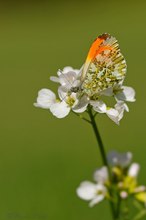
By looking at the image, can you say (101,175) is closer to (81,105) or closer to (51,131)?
(81,105)

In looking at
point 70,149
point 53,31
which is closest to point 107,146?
point 70,149

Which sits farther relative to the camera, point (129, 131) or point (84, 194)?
point (129, 131)

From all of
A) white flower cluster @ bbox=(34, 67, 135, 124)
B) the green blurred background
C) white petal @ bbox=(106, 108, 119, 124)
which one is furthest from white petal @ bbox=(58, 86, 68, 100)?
the green blurred background

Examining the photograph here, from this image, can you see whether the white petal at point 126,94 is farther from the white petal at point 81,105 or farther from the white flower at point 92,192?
the white flower at point 92,192

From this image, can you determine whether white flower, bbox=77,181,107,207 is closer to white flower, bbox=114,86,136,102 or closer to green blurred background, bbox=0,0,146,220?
white flower, bbox=114,86,136,102

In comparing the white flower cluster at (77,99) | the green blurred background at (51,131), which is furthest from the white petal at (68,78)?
the green blurred background at (51,131)

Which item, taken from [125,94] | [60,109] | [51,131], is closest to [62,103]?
[60,109]

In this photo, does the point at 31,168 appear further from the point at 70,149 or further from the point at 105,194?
the point at 105,194
